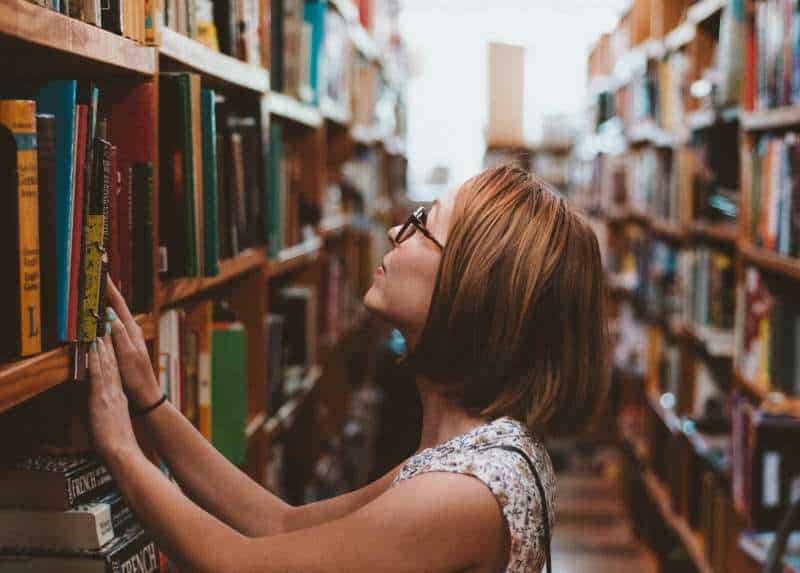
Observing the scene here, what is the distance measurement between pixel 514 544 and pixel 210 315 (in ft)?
2.69

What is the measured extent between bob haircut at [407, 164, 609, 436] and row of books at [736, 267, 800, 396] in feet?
4.56

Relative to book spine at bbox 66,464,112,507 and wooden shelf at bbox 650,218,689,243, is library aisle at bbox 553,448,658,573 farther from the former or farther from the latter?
book spine at bbox 66,464,112,507

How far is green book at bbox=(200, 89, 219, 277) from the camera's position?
1521 millimetres

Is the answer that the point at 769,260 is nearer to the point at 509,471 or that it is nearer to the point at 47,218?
the point at 509,471

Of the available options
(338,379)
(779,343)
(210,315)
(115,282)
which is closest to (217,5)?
(210,315)

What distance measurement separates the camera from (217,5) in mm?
1799

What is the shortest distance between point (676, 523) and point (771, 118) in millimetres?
1835

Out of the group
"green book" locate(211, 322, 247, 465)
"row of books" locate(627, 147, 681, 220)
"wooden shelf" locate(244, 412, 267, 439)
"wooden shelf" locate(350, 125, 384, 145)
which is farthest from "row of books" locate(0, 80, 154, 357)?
"row of books" locate(627, 147, 681, 220)

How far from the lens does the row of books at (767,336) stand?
8.17 feet

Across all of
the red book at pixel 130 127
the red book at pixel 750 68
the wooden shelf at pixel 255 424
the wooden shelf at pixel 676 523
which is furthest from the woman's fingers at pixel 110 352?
the wooden shelf at pixel 676 523

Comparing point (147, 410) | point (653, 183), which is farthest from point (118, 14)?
point (653, 183)

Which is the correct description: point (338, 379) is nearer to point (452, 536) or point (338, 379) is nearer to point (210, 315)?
point (210, 315)

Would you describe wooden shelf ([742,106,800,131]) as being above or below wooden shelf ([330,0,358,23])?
below

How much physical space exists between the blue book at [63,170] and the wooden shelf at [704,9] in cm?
245
